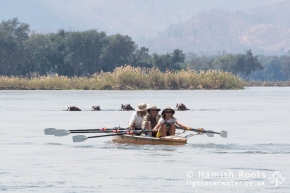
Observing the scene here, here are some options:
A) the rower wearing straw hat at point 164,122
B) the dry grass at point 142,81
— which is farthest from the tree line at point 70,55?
the rower wearing straw hat at point 164,122

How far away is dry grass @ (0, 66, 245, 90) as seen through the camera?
97.5m

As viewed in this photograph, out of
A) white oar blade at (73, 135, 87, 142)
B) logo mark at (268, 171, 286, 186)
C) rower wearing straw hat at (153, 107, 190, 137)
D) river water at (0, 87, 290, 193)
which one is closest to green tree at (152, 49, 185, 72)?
river water at (0, 87, 290, 193)

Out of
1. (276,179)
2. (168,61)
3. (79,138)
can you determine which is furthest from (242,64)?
(276,179)

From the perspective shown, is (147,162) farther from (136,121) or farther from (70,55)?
(70,55)

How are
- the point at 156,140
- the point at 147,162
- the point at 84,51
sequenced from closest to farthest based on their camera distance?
the point at 147,162, the point at 156,140, the point at 84,51

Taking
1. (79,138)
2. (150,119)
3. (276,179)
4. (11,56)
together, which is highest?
(11,56)

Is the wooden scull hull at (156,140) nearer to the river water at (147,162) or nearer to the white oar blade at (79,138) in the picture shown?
the river water at (147,162)

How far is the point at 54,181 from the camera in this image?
23.0 meters

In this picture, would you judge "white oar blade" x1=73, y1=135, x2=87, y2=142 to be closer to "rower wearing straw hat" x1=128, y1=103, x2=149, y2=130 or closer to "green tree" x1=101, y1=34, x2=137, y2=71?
"rower wearing straw hat" x1=128, y1=103, x2=149, y2=130

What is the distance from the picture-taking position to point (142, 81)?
9756cm

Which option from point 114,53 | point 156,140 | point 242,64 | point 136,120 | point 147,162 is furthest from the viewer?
point 242,64

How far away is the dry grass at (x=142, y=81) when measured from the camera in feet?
320

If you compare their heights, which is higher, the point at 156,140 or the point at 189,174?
the point at 156,140

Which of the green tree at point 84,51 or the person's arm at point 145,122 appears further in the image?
the green tree at point 84,51
